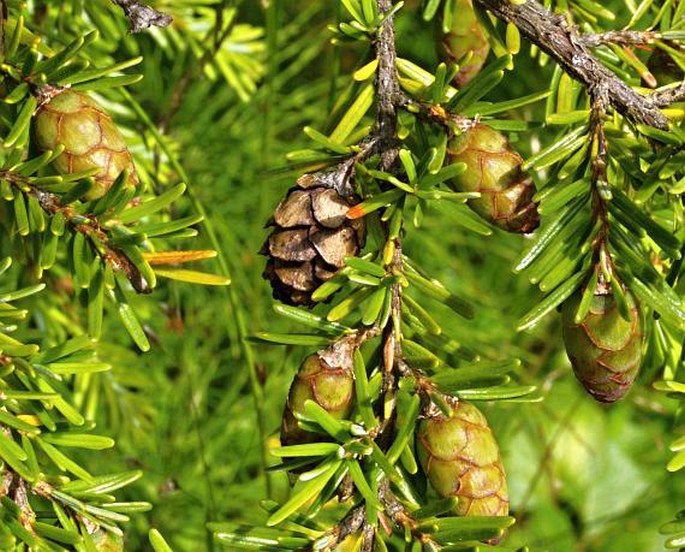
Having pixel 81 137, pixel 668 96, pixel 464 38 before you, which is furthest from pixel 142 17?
pixel 668 96

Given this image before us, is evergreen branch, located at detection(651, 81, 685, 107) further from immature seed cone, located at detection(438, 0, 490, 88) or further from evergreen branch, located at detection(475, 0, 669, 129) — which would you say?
immature seed cone, located at detection(438, 0, 490, 88)

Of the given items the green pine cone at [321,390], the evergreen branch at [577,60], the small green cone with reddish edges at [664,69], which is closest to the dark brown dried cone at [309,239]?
the green pine cone at [321,390]

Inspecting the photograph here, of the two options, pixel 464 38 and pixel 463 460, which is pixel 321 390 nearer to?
pixel 463 460

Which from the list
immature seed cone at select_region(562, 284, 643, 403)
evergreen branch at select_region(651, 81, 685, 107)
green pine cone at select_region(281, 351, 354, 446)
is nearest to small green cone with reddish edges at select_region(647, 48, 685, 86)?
evergreen branch at select_region(651, 81, 685, 107)

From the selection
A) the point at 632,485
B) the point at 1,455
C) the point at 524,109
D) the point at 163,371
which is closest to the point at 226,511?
the point at 163,371

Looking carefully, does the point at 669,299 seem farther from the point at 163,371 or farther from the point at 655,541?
the point at 655,541

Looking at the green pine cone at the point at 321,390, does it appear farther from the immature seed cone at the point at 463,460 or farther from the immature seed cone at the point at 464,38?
the immature seed cone at the point at 464,38

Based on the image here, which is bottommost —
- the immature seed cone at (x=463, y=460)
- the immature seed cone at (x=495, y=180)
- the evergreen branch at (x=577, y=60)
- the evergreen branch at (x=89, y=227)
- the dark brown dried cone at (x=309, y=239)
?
the immature seed cone at (x=463, y=460)
